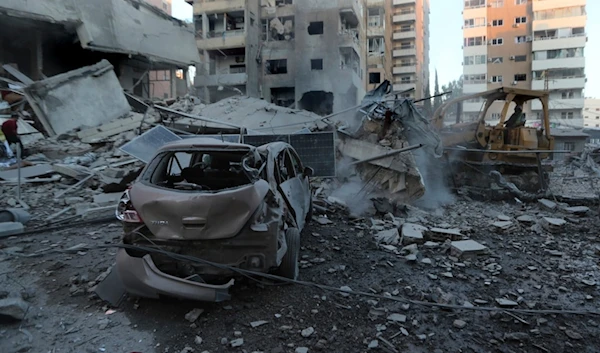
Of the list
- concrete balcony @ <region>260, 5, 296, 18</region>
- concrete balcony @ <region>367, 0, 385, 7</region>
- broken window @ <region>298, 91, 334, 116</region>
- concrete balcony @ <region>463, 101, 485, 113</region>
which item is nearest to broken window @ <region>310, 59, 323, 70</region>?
broken window @ <region>298, 91, 334, 116</region>

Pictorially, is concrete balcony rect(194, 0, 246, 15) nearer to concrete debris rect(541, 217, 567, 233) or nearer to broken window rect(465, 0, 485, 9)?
concrete debris rect(541, 217, 567, 233)

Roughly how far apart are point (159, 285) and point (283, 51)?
34744 millimetres

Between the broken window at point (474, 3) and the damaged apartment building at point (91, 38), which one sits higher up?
the broken window at point (474, 3)

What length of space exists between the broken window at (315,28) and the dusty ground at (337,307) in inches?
1270

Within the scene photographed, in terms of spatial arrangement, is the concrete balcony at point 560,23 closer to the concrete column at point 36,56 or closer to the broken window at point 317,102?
the broken window at point 317,102

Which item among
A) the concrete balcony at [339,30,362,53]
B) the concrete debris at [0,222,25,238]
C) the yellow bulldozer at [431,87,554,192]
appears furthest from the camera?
the concrete balcony at [339,30,362,53]

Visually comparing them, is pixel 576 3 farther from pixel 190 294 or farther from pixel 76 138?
pixel 190 294

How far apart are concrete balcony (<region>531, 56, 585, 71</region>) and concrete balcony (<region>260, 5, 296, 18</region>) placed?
31.8m

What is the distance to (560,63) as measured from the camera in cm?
4619

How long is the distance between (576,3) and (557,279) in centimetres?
5540

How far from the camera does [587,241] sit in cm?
602

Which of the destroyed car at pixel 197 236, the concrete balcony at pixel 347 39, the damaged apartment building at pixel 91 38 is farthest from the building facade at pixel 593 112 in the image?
the destroyed car at pixel 197 236

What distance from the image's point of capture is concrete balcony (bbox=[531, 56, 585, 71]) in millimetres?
45750

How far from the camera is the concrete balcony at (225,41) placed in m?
34.3
